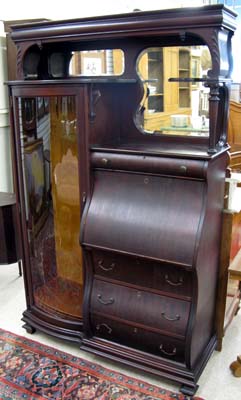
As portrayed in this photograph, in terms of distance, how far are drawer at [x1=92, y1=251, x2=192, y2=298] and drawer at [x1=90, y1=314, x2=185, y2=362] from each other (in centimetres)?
23

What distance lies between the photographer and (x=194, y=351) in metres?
1.92

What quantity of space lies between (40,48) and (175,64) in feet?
13.2

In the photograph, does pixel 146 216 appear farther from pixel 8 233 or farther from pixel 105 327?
pixel 8 233

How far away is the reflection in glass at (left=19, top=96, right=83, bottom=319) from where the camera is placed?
210cm

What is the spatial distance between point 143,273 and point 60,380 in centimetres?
69

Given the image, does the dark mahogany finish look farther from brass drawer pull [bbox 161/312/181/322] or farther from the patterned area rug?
brass drawer pull [bbox 161/312/181/322]

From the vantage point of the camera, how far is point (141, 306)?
77.3 inches

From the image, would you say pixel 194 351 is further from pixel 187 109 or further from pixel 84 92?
pixel 187 109

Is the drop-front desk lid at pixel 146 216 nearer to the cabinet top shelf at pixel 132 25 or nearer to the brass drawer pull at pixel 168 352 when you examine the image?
the brass drawer pull at pixel 168 352

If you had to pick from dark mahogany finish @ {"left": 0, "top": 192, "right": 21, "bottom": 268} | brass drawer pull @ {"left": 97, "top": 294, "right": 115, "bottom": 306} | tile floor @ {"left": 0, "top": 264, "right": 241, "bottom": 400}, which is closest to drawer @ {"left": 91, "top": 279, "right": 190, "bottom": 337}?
brass drawer pull @ {"left": 97, "top": 294, "right": 115, "bottom": 306}

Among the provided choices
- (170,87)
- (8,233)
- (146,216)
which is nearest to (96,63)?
(170,87)

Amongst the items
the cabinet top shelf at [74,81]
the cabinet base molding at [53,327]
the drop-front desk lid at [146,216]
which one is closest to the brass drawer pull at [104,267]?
the drop-front desk lid at [146,216]

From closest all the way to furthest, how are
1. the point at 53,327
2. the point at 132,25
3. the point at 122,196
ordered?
the point at 132,25 → the point at 122,196 → the point at 53,327

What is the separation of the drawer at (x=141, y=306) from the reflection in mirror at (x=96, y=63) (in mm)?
3029
